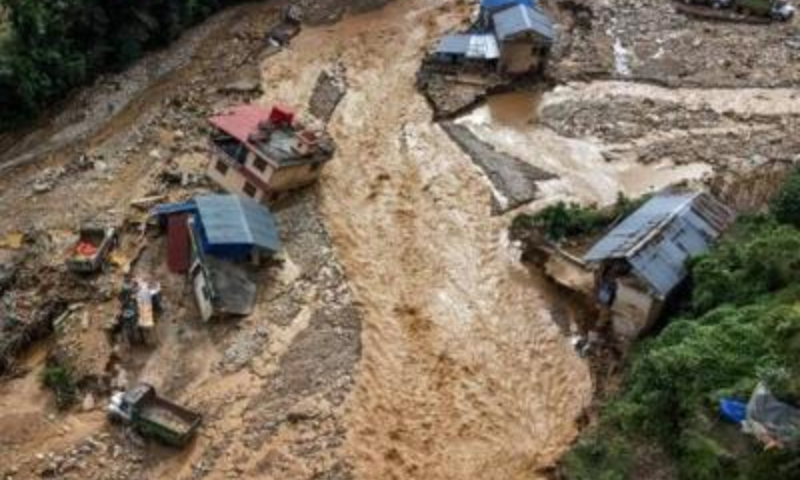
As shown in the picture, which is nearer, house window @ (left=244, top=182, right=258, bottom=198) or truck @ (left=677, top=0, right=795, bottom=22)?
house window @ (left=244, top=182, right=258, bottom=198)

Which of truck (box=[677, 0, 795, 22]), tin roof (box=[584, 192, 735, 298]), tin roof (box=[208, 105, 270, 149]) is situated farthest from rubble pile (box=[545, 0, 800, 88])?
tin roof (box=[208, 105, 270, 149])

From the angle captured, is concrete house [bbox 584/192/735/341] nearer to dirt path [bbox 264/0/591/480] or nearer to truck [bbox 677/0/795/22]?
dirt path [bbox 264/0/591/480]

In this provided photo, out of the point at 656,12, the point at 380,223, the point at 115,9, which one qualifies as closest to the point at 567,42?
the point at 656,12

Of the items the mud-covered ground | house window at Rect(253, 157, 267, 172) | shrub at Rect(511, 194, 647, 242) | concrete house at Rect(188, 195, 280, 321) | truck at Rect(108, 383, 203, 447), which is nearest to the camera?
truck at Rect(108, 383, 203, 447)

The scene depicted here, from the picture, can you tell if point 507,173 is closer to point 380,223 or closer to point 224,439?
point 380,223

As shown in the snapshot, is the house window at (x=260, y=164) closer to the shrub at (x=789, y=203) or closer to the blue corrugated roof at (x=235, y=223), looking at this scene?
the blue corrugated roof at (x=235, y=223)

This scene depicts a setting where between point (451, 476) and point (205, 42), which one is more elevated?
point (205, 42)

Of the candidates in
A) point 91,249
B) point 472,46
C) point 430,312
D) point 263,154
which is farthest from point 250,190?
point 472,46

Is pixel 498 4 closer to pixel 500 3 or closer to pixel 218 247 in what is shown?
pixel 500 3
